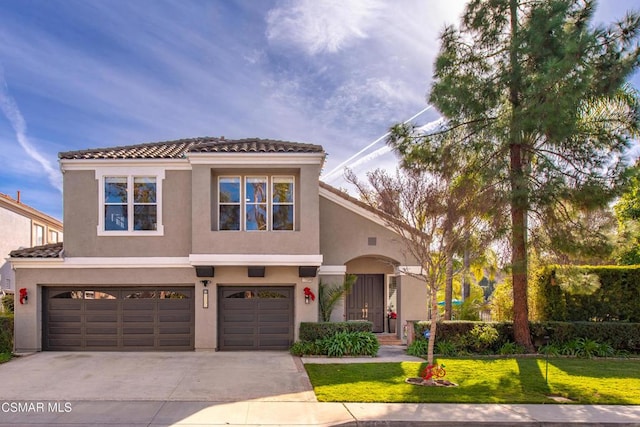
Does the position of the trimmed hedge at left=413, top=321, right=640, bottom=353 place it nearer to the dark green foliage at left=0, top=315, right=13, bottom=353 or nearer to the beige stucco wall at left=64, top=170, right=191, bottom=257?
the beige stucco wall at left=64, top=170, right=191, bottom=257

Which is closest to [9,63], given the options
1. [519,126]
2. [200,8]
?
[200,8]

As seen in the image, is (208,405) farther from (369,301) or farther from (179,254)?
(369,301)

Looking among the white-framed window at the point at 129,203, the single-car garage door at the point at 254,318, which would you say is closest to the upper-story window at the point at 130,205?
the white-framed window at the point at 129,203

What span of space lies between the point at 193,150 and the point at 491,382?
10.3 meters

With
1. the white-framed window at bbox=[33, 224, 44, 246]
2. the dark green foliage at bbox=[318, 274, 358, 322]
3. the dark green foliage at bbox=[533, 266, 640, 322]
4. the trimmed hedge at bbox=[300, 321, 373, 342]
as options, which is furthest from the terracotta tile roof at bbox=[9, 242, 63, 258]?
the dark green foliage at bbox=[533, 266, 640, 322]

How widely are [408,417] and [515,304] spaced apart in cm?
794

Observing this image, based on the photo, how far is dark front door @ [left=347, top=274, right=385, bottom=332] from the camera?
64.2 ft

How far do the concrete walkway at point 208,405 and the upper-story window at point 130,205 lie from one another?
178 inches

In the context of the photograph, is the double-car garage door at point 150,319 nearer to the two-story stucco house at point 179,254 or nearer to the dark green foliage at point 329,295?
the two-story stucco house at point 179,254

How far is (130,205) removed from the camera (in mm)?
15547

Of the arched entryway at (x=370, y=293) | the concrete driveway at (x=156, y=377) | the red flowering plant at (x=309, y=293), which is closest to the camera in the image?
the concrete driveway at (x=156, y=377)

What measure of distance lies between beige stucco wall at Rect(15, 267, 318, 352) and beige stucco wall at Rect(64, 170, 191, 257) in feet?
1.91

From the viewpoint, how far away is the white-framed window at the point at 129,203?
1552 centimetres

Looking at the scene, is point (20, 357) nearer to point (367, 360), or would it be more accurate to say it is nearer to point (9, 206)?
point (367, 360)
